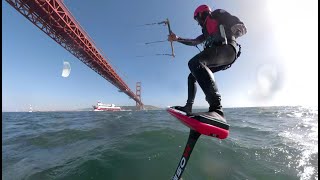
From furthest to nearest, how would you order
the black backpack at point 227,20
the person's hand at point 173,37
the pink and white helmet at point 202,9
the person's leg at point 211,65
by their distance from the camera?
the person's hand at point 173,37, the pink and white helmet at point 202,9, the black backpack at point 227,20, the person's leg at point 211,65

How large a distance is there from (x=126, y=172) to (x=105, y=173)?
0.47m

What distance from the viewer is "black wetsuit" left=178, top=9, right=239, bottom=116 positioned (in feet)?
7.86

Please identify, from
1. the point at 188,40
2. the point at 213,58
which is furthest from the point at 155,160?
the point at 213,58

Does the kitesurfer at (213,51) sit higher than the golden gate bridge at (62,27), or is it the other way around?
the golden gate bridge at (62,27)

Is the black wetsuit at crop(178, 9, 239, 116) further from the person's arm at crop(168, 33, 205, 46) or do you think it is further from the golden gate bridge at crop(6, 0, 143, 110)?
the golden gate bridge at crop(6, 0, 143, 110)

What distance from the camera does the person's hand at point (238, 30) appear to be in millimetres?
2621

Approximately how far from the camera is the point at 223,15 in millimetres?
2648

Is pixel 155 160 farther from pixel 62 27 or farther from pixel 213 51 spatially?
pixel 62 27

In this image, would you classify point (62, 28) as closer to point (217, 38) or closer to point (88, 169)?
point (88, 169)

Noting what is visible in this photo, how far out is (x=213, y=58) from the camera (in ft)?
8.28

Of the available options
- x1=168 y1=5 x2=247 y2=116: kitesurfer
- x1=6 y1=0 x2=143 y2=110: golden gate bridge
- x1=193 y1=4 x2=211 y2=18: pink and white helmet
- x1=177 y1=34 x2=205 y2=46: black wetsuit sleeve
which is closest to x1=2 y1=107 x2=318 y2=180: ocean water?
x1=168 y1=5 x2=247 y2=116: kitesurfer

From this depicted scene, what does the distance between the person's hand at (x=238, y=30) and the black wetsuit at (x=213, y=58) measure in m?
0.08

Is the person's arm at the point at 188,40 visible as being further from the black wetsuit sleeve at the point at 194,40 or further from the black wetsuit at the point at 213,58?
the black wetsuit at the point at 213,58

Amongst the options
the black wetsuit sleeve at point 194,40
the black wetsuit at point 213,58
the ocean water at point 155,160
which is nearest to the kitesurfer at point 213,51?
the black wetsuit at point 213,58
